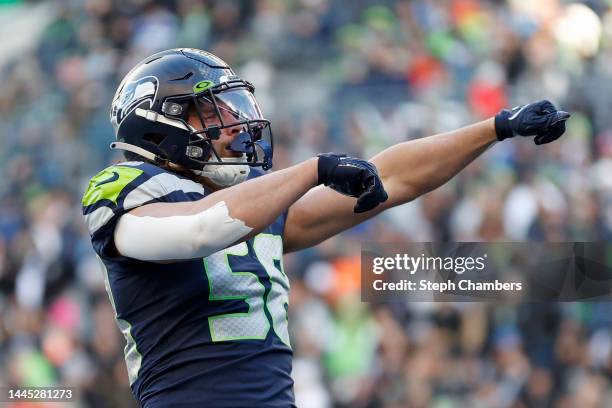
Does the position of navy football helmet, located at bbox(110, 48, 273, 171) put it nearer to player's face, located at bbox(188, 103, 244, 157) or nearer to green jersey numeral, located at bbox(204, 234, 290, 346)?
player's face, located at bbox(188, 103, 244, 157)

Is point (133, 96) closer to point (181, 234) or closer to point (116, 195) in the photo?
point (116, 195)

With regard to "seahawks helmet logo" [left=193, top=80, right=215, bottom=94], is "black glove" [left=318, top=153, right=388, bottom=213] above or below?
below

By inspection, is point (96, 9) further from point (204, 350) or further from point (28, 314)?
point (204, 350)

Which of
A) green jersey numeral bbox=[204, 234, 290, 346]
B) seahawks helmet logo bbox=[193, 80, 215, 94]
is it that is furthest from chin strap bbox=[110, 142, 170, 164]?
green jersey numeral bbox=[204, 234, 290, 346]

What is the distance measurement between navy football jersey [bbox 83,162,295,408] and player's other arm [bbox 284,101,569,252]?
414 millimetres

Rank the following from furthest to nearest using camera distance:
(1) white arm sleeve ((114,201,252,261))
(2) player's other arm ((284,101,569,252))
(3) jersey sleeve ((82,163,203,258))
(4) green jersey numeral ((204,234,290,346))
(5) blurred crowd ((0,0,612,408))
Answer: (5) blurred crowd ((0,0,612,408)) < (2) player's other arm ((284,101,569,252)) < (4) green jersey numeral ((204,234,290,346)) < (3) jersey sleeve ((82,163,203,258)) < (1) white arm sleeve ((114,201,252,261))

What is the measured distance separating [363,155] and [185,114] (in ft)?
18.1

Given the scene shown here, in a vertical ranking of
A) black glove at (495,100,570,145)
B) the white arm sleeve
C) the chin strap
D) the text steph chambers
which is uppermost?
black glove at (495,100,570,145)

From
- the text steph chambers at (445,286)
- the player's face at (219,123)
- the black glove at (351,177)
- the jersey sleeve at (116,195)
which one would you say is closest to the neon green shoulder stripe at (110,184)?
the jersey sleeve at (116,195)

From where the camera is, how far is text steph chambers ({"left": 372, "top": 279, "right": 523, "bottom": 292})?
5.62 meters

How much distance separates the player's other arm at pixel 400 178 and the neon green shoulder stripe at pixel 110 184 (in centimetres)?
64

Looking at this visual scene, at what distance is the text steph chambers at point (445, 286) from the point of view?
5.62 meters

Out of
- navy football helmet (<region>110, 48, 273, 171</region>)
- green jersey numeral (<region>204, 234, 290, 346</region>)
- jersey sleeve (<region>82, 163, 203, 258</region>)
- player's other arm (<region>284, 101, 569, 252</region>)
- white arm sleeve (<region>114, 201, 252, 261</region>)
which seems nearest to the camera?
white arm sleeve (<region>114, 201, 252, 261</region>)

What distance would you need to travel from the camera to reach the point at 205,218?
2754mm
